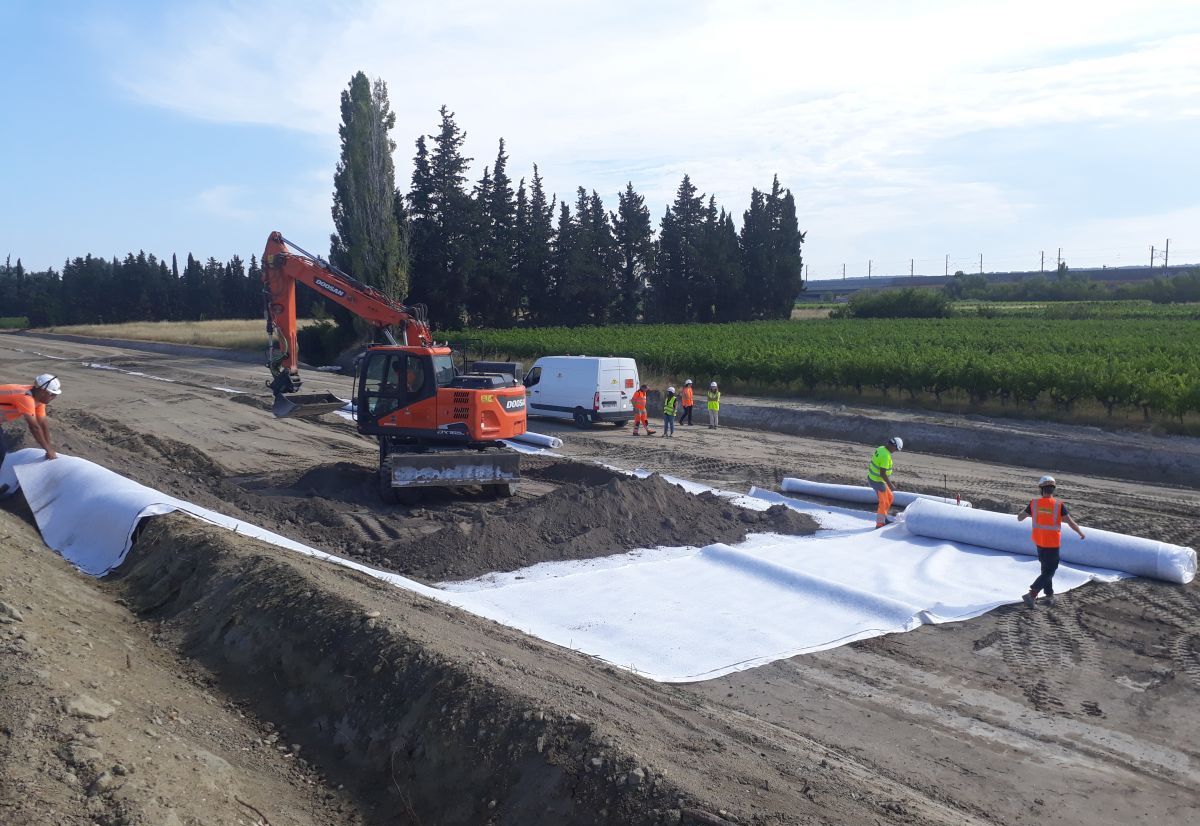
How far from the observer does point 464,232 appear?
53.8m

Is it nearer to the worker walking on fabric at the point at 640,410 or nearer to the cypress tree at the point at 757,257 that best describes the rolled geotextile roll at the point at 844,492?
the worker walking on fabric at the point at 640,410

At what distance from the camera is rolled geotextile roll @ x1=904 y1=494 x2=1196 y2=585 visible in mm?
11566

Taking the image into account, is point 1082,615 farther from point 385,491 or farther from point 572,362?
point 572,362

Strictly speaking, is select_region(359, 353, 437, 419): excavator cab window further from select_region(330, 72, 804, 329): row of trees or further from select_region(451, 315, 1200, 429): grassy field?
select_region(330, 72, 804, 329): row of trees

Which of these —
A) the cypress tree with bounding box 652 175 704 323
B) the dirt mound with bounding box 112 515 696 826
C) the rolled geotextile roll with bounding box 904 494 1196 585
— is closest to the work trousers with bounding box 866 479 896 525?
the rolled geotextile roll with bounding box 904 494 1196 585

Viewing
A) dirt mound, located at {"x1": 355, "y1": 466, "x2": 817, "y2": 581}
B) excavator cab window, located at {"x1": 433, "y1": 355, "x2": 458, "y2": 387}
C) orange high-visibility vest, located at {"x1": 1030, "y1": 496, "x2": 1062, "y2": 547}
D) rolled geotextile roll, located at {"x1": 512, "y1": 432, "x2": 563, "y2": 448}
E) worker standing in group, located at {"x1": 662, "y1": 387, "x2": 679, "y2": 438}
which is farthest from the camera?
worker standing in group, located at {"x1": 662, "y1": 387, "x2": 679, "y2": 438}

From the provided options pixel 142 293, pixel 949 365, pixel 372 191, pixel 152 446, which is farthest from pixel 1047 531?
pixel 142 293

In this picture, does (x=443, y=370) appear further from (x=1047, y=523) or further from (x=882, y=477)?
(x=1047, y=523)

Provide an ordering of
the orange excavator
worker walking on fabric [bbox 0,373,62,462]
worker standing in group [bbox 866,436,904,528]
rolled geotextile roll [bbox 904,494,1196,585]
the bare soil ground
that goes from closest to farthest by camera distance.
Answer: the bare soil ground → rolled geotextile roll [bbox 904,494,1196,585] → worker walking on fabric [bbox 0,373,62,462] → worker standing in group [bbox 866,436,904,528] → the orange excavator

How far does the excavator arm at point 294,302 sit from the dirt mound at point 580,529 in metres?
5.56

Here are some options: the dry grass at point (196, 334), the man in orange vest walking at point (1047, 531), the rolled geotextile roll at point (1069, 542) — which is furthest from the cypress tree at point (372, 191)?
the man in orange vest walking at point (1047, 531)

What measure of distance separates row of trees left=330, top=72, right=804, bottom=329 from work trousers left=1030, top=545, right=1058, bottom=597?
41652mm

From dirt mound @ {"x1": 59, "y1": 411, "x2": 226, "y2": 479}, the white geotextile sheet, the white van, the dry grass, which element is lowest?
the white geotextile sheet

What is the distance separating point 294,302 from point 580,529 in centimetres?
867
